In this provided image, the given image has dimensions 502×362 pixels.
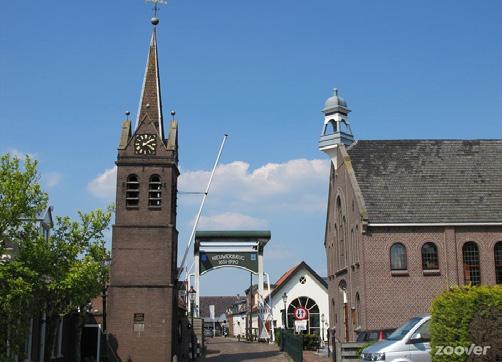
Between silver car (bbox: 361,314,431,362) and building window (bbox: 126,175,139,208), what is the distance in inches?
785

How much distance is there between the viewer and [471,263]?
34.7 m

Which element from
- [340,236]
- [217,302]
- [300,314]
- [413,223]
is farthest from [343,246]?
[217,302]

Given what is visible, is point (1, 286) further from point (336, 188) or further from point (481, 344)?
point (336, 188)

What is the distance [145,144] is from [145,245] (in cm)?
587

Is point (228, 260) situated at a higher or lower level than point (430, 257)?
higher

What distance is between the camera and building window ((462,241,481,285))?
1362 inches

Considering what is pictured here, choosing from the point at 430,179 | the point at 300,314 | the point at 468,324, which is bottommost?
the point at 468,324

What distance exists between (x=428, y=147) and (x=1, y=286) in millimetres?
27844

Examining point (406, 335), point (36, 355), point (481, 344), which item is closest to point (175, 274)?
point (36, 355)

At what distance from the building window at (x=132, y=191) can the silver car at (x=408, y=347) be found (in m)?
19.9

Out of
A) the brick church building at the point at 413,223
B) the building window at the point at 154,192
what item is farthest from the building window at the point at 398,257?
the building window at the point at 154,192

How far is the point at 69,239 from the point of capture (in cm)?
2292

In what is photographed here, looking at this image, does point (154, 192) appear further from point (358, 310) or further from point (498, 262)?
point (498, 262)

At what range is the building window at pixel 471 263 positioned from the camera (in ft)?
113
